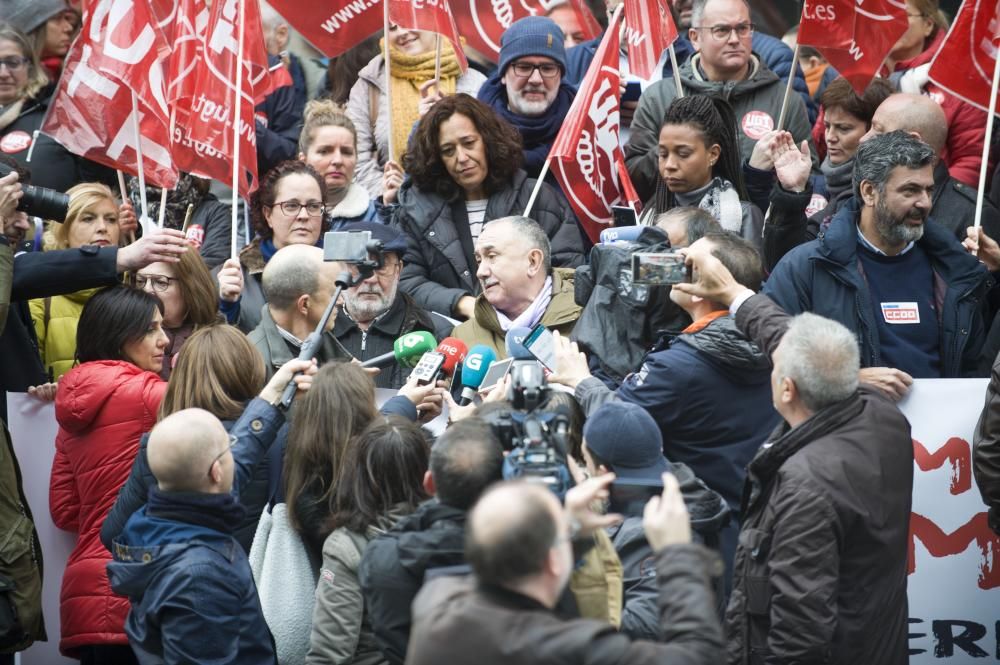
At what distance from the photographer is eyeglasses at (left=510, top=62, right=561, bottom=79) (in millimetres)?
8789

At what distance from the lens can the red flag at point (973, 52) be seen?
791cm

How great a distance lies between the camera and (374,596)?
15.7 feet

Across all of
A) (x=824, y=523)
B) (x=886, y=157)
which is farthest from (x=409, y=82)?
(x=824, y=523)

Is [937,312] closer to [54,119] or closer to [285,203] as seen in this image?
[285,203]

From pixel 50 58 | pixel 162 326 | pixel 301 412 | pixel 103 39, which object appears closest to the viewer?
pixel 301 412

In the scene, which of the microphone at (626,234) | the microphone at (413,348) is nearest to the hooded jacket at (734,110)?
the microphone at (626,234)

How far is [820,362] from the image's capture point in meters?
5.27

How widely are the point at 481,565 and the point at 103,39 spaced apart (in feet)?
17.1

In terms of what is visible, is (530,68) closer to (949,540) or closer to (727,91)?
(727,91)

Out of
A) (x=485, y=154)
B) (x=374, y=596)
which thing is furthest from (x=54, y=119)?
(x=374, y=596)

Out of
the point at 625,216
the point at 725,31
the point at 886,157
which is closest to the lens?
the point at 886,157

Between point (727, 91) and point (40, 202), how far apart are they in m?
3.84

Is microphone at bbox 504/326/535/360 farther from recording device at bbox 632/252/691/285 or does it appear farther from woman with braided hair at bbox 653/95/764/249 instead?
woman with braided hair at bbox 653/95/764/249

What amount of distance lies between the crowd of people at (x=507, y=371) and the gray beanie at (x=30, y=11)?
0.64 m
